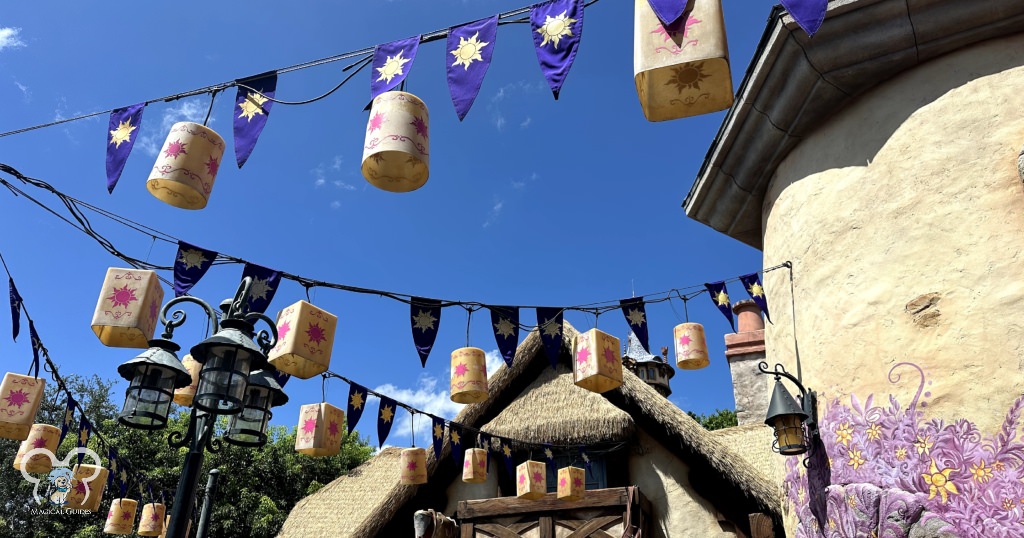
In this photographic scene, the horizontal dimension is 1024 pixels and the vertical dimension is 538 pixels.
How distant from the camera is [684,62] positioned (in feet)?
11.2

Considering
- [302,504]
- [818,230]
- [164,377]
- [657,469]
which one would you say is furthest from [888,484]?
[302,504]

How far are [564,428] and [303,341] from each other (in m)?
5.57

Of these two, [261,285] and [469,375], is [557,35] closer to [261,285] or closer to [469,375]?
[261,285]

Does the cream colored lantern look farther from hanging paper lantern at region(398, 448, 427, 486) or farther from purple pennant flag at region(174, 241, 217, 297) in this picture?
hanging paper lantern at region(398, 448, 427, 486)

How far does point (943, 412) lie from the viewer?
13.0ft

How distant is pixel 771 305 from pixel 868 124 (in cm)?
165

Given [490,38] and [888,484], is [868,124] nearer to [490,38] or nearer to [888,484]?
[888,484]

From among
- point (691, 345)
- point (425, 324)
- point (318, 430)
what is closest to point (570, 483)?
point (691, 345)

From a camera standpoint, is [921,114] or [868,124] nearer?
[921,114]

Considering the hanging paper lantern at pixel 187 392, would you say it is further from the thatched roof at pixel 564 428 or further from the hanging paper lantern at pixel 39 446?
the thatched roof at pixel 564 428

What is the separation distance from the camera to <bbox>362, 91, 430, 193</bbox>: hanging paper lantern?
13.8 feet

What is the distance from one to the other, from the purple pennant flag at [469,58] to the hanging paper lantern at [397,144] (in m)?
0.37

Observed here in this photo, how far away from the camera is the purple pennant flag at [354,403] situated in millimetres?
7758

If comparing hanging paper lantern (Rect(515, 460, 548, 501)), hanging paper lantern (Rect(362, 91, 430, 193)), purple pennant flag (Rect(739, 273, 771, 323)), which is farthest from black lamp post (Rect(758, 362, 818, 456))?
hanging paper lantern (Rect(515, 460, 548, 501))
